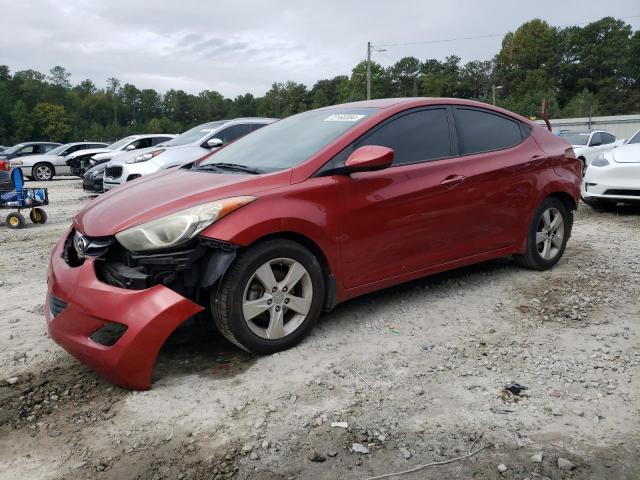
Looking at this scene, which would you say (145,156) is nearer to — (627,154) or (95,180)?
(95,180)

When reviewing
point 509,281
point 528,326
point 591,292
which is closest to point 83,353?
A: point 528,326

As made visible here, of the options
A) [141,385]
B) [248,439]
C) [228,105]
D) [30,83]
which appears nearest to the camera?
[248,439]

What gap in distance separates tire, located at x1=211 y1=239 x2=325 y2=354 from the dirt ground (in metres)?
0.15

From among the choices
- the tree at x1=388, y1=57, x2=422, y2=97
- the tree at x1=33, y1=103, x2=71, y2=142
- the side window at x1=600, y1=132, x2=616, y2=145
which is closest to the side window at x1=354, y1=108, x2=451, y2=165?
the side window at x1=600, y1=132, x2=616, y2=145

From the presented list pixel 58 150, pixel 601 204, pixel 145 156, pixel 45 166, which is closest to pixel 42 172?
pixel 45 166

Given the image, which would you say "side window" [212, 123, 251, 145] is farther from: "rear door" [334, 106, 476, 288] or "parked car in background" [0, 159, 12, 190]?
"rear door" [334, 106, 476, 288]

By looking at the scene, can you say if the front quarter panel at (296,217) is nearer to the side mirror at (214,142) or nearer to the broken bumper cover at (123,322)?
the broken bumper cover at (123,322)

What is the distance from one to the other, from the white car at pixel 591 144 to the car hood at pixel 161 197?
12558 millimetres

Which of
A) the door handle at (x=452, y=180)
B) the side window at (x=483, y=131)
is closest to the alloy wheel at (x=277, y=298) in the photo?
the door handle at (x=452, y=180)

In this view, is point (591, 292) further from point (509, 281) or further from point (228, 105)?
point (228, 105)

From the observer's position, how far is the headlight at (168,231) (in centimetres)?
297

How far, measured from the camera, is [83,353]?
2.92m

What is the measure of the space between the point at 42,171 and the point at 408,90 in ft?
270

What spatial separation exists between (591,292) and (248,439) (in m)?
3.20
